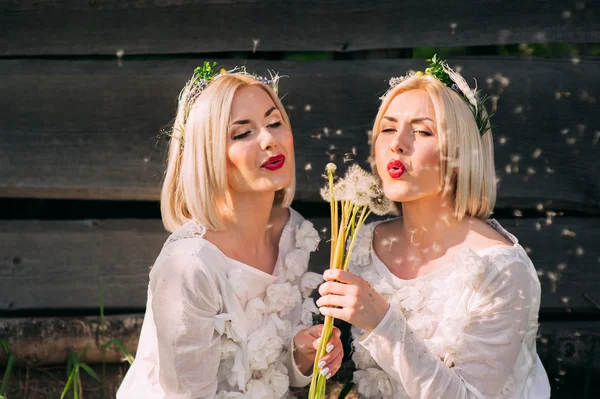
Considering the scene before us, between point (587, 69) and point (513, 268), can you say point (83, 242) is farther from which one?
point (587, 69)

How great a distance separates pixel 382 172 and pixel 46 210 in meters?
1.63

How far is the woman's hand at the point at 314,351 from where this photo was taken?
2.43 meters

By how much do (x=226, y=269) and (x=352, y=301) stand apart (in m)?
0.45

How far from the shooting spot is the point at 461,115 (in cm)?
251

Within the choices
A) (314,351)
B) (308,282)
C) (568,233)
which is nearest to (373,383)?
(314,351)

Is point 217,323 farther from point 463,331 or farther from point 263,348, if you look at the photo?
point 463,331

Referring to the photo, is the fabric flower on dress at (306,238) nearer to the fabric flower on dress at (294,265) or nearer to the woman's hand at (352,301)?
the fabric flower on dress at (294,265)

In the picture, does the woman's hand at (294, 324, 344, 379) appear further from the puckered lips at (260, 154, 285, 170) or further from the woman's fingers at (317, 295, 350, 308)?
the puckered lips at (260, 154, 285, 170)

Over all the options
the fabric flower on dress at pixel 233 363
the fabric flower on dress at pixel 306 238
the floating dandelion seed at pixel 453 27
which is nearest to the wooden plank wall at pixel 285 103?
the floating dandelion seed at pixel 453 27

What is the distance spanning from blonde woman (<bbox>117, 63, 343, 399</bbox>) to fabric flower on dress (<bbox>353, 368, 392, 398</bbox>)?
0.19m

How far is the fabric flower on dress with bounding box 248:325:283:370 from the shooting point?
2.51 metres

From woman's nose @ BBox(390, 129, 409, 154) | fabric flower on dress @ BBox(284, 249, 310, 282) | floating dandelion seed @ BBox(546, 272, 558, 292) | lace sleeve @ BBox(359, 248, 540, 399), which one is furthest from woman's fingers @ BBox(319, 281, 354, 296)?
floating dandelion seed @ BBox(546, 272, 558, 292)

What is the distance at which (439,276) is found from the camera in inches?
99.7

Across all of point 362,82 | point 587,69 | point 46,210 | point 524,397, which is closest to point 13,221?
point 46,210
